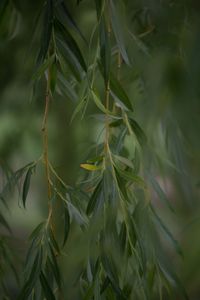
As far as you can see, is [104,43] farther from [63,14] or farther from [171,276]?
[171,276]

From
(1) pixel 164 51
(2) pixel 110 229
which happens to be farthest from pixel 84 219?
(1) pixel 164 51

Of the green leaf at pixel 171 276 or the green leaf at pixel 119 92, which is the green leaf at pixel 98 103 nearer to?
the green leaf at pixel 119 92

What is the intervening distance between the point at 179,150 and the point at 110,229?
0.37ft

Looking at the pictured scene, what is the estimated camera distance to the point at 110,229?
55 centimetres

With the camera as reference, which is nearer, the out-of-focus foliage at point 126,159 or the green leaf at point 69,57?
the out-of-focus foliage at point 126,159

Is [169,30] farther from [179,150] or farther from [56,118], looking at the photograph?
[56,118]

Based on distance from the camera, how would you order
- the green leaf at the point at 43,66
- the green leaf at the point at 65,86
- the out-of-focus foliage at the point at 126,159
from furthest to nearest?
the green leaf at the point at 65,86 < the green leaf at the point at 43,66 < the out-of-focus foliage at the point at 126,159

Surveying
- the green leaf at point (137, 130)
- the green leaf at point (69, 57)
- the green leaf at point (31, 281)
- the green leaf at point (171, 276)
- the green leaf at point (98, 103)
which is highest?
the green leaf at point (69, 57)

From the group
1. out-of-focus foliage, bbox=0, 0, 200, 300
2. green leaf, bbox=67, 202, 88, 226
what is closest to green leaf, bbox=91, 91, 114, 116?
out-of-focus foliage, bbox=0, 0, 200, 300

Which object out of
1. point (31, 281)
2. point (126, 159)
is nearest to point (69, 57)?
point (126, 159)

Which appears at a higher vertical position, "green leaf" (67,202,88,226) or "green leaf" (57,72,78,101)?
"green leaf" (57,72,78,101)

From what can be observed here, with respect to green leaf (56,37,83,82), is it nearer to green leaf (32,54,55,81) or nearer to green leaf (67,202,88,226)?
green leaf (32,54,55,81)

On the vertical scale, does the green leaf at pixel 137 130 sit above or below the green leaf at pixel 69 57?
below

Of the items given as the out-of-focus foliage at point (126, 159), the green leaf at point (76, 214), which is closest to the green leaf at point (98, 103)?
the out-of-focus foliage at point (126, 159)
